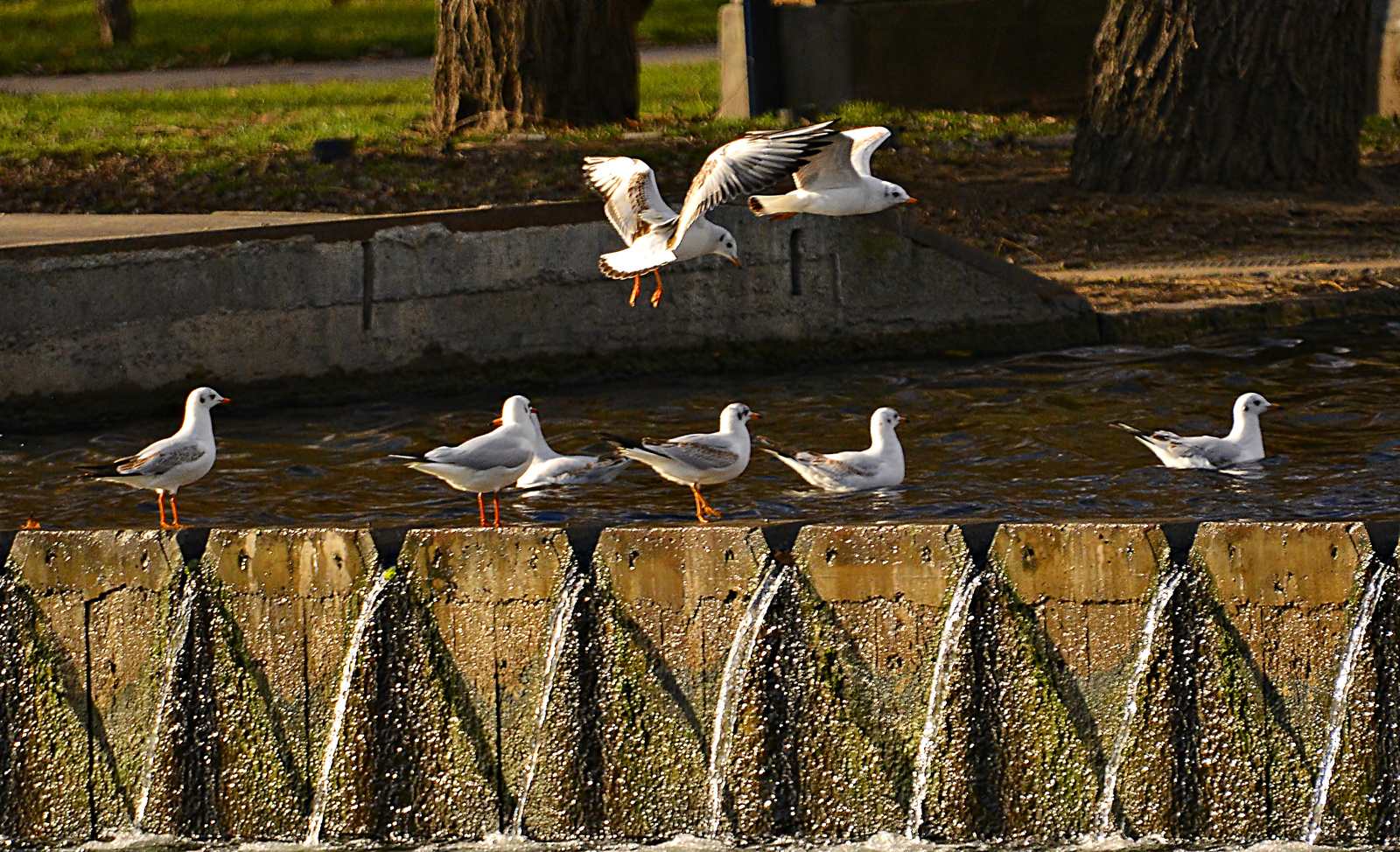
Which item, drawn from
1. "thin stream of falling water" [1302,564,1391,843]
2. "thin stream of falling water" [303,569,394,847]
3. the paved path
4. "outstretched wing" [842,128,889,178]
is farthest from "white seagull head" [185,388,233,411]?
the paved path

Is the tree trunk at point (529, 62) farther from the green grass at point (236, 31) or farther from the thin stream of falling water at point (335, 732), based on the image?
the green grass at point (236, 31)

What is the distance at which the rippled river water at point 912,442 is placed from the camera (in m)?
8.43

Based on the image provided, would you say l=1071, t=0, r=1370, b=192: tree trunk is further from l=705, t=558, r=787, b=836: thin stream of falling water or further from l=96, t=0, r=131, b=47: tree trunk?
l=96, t=0, r=131, b=47: tree trunk

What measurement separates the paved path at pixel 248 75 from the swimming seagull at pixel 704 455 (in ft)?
51.8

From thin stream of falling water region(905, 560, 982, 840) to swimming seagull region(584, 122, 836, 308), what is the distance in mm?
2579

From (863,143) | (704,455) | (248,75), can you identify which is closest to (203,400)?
(704,455)

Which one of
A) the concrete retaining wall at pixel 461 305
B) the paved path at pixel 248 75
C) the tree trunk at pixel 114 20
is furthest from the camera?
the tree trunk at pixel 114 20

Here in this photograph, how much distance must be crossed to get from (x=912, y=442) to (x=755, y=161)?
1.79 meters

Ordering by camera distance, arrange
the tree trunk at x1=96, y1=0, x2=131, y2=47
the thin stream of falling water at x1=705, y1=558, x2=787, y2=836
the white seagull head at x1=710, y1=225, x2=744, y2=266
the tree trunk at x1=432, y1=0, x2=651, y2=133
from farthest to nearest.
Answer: the tree trunk at x1=96, y1=0, x2=131, y2=47, the tree trunk at x1=432, y1=0, x2=651, y2=133, the white seagull head at x1=710, y1=225, x2=744, y2=266, the thin stream of falling water at x1=705, y1=558, x2=787, y2=836

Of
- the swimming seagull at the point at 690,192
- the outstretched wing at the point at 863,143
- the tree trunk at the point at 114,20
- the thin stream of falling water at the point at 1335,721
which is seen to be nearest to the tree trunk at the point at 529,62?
the swimming seagull at the point at 690,192

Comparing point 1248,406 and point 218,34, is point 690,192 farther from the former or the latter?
point 218,34

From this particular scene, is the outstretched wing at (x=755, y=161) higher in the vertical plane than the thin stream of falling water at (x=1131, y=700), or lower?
higher

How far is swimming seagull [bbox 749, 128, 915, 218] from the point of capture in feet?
32.1

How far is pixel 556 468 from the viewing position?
8.78 m
